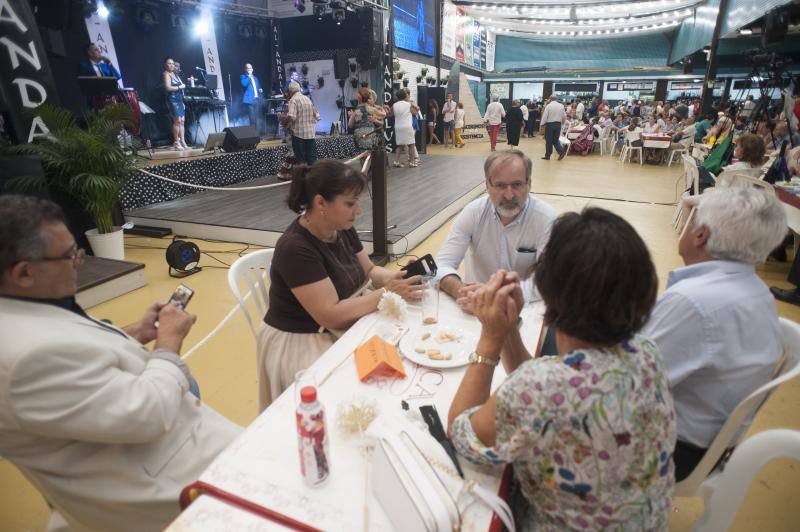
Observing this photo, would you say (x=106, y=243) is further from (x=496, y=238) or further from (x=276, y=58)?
(x=276, y=58)

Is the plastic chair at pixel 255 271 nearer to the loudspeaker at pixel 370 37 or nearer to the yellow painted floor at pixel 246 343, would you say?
the yellow painted floor at pixel 246 343

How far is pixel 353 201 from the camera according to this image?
67.9 inches

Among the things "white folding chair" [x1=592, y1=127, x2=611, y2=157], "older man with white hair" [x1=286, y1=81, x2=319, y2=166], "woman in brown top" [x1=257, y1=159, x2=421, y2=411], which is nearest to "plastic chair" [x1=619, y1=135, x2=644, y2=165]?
"white folding chair" [x1=592, y1=127, x2=611, y2=157]

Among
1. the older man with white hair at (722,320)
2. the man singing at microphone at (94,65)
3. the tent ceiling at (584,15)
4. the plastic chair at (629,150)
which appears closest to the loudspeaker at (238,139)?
the man singing at microphone at (94,65)

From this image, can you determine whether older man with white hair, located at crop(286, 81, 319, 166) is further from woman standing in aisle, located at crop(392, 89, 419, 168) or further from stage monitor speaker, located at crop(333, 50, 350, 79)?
stage monitor speaker, located at crop(333, 50, 350, 79)

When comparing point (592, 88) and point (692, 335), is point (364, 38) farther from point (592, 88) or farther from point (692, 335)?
point (592, 88)

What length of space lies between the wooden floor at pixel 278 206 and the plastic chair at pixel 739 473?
10.9 feet

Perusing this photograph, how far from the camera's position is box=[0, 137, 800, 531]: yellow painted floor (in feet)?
5.46

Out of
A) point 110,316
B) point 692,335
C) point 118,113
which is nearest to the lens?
point 692,335

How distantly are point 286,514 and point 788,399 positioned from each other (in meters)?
2.80

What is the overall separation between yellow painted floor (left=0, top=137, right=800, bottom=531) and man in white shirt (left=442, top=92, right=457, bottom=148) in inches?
261

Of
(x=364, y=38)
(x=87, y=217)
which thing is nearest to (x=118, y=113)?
(x=87, y=217)

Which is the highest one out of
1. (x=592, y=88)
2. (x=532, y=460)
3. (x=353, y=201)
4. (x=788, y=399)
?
(x=592, y=88)

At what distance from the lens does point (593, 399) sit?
740 mm
